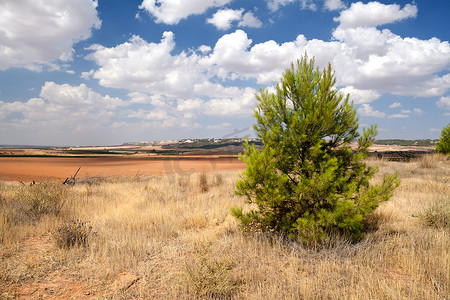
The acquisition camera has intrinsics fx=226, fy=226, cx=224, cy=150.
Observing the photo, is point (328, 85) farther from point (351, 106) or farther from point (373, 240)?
point (373, 240)

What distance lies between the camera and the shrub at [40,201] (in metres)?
7.69

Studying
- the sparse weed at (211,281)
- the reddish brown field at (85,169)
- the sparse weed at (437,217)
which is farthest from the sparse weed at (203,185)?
the sparse weed at (437,217)

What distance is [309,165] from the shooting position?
15.7 feet

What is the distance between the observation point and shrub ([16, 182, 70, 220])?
7.69 m

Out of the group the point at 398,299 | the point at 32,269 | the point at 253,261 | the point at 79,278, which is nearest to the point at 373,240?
the point at 398,299

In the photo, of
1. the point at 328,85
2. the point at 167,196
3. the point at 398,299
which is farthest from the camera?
the point at 167,196

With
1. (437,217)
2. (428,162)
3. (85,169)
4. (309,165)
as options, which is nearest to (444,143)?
(428,162)

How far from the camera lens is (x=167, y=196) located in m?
11.0

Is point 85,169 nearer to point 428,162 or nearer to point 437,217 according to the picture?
point 437,217

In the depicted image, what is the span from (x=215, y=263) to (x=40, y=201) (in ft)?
24.0

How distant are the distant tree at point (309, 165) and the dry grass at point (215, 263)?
598 millimetres

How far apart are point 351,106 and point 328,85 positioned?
780mm

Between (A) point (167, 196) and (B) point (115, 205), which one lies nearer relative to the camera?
(B) point (115, 205)

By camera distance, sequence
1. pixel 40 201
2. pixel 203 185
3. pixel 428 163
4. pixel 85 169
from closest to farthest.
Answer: pixel 40 201, pixel 203 185, pixel 428 163, pixel 85 169
